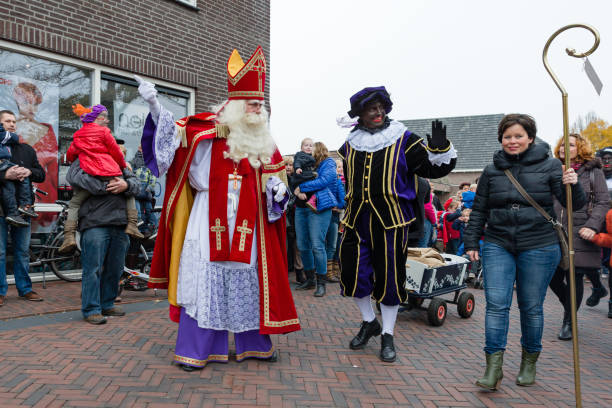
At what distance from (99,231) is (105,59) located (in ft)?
11.2

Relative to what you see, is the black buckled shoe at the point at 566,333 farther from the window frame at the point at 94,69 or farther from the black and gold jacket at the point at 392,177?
the window frame at the point at 94,69

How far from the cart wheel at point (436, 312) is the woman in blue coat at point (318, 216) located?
1.77 metres

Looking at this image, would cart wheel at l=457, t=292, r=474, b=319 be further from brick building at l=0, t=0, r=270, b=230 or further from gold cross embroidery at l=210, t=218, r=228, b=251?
brick building at l=0, t=0, r=270, b=230

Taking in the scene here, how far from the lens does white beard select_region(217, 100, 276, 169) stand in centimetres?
363

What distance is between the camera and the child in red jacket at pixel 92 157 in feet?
15.6

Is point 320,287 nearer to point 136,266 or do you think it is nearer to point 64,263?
point 136,266

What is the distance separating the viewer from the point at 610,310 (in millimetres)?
5977

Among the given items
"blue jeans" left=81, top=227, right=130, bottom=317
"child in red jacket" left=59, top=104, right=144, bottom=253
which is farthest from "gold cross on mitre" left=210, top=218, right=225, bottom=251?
"blue jeans" left=81, top=227, right=130, bottom=317

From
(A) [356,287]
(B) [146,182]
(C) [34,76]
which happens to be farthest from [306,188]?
(C) [34,76]

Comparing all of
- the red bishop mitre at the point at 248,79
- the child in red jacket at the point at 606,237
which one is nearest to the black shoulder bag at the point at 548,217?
the child in red jacket at the point at 606,237

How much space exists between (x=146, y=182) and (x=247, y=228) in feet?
12.3

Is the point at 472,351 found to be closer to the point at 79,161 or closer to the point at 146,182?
the point at 79,161

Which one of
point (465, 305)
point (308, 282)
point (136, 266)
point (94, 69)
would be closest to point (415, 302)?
point (465, 305)

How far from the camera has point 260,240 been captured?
375 cm
